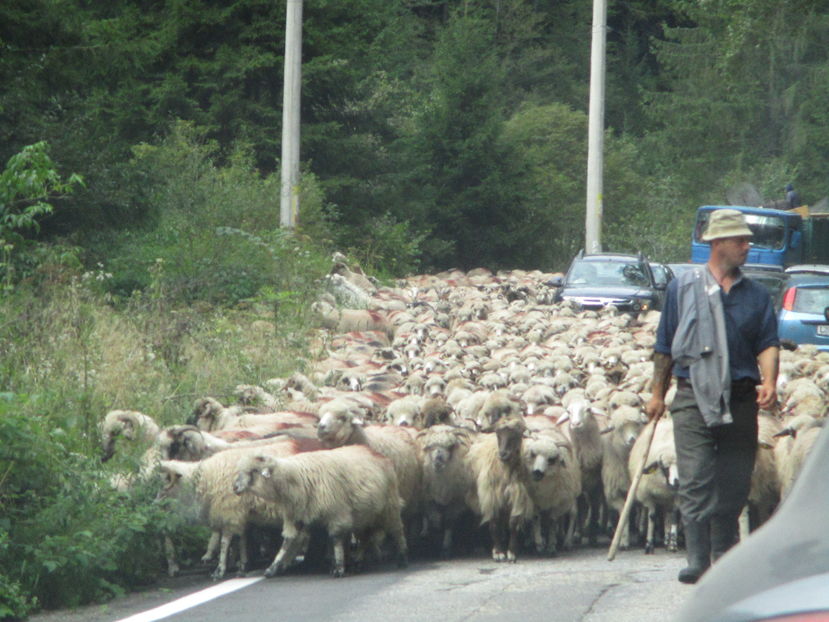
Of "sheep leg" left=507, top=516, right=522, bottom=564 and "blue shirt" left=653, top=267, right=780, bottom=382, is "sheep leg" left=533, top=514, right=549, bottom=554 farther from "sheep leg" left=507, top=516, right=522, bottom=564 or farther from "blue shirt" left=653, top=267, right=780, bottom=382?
"blue shirt" left=653, top=267, right=780, bottom=382

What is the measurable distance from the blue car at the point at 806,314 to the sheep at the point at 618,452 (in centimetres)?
1078

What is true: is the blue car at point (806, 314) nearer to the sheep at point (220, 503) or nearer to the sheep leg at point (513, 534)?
the sheep leg at point (513, 534)

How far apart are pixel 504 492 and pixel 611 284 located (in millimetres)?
18611

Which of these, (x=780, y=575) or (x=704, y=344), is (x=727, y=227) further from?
(x=780, y=575)

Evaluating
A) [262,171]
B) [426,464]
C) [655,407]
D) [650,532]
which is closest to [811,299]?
[650,532]

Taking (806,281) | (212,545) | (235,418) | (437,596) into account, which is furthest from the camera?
(806,281)

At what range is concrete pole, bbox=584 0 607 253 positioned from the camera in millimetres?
36719

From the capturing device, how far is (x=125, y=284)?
21438 millimetres

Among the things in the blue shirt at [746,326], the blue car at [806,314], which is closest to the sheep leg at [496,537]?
the blue shirt at [746,326]

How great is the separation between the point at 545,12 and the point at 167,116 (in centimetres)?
4594

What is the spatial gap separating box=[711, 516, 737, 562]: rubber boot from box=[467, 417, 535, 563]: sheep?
2.97m

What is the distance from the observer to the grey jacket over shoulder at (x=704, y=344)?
733cm

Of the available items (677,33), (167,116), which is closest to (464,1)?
(677,33)

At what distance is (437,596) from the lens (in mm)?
8516
